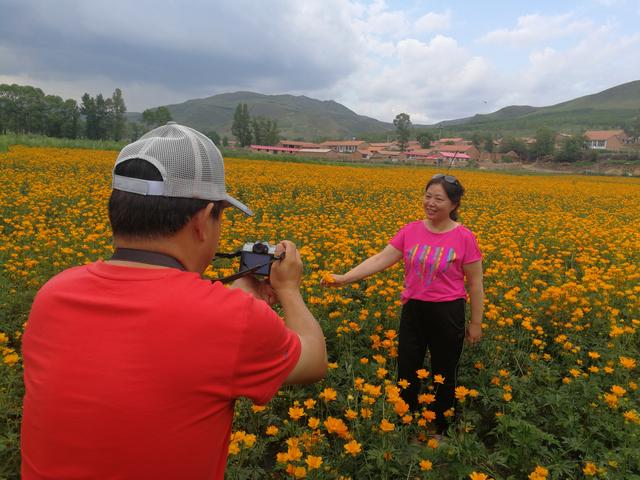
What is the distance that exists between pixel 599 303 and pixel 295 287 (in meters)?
3.52

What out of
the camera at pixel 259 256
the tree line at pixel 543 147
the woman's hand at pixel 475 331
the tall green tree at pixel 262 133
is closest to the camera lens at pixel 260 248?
the camera at pixel 259 256

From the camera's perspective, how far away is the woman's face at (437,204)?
2604 millimetres

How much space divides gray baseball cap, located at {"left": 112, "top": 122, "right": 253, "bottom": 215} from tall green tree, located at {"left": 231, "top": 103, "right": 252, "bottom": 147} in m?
79.3

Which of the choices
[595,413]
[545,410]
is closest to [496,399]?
[545,410]

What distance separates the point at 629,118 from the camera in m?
136

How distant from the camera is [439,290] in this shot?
2.59 metres

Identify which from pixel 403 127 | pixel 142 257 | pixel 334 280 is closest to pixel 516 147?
pixel 403 127

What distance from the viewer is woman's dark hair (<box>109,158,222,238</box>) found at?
99 centimetres

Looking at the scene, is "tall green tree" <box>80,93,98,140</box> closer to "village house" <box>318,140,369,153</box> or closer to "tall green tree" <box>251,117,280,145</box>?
"tall green tree" <box>251,117,280,145</box>

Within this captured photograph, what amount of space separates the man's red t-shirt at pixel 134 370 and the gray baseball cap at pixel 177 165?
190 mm

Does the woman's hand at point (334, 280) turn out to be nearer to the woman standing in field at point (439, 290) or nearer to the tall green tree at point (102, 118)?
the woman standing in field at point (439, 290)

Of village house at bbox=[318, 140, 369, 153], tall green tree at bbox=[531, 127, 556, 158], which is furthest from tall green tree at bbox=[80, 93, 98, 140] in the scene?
tall green tree at bbox=[531, 127, 556, 158]

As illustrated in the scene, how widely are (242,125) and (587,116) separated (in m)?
128

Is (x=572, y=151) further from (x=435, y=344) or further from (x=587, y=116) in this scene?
(x=587, y=116)
